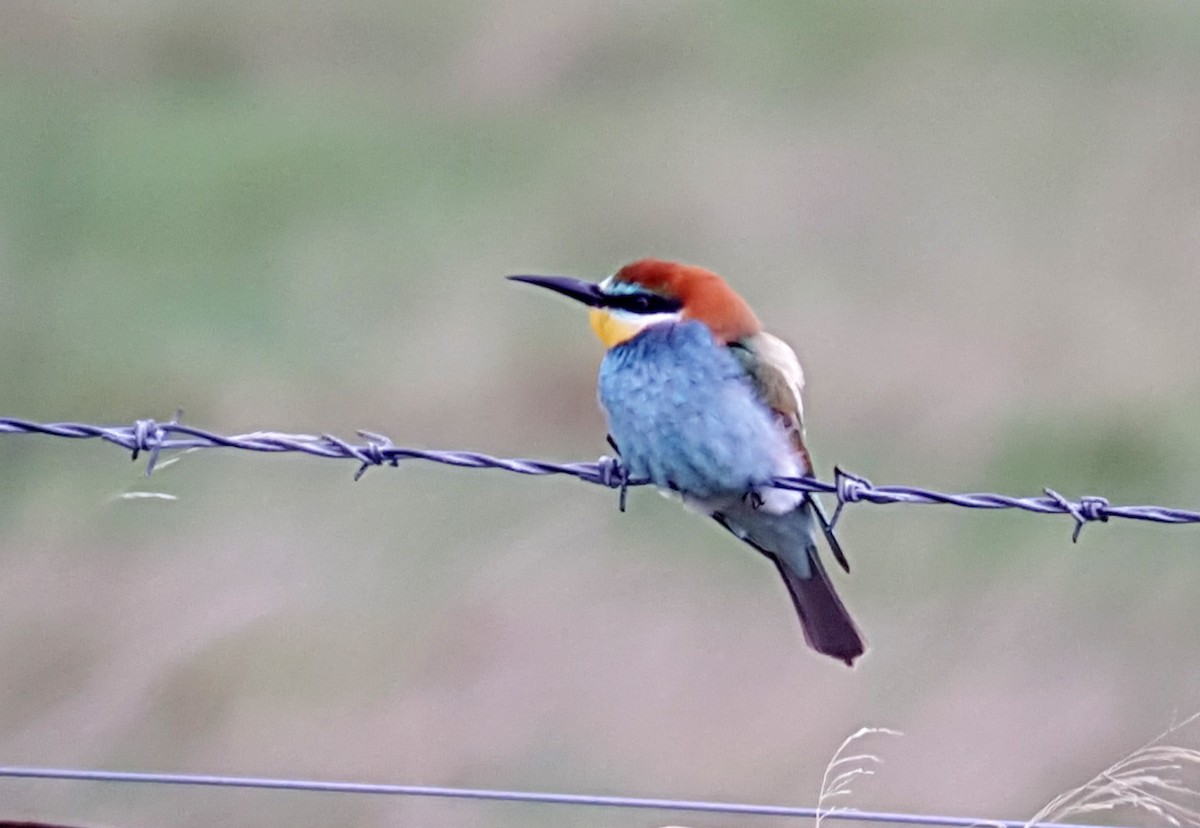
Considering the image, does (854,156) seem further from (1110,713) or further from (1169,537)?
(1110,713)

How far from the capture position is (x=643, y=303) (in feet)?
13.9

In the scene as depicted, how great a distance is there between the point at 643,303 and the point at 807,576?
0.71 meters

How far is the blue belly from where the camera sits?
159 inches

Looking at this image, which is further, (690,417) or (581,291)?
(581,291)

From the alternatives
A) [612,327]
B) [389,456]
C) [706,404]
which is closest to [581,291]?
[612,327]

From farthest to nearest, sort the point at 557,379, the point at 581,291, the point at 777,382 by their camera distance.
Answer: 1. the point at 557,379
2. the point at 581,291
3. the point at 777,382

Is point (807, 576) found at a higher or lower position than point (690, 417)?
lower

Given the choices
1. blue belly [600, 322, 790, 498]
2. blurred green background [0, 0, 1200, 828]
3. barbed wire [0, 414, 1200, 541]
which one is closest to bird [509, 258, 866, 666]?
blue belly [600, 322, 790, 498]

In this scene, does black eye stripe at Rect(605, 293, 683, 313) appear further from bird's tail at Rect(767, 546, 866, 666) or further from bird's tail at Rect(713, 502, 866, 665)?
bird's tail at Rect(767, 546, 866, 666)

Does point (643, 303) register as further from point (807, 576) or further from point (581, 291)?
point (807, 576)

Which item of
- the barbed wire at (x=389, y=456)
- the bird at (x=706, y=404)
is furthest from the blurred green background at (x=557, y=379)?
the barbed wire at (x=389, y=456)

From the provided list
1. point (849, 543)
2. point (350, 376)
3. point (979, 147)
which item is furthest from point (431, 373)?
point (979, 147)

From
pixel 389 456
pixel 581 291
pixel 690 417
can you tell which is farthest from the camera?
pixel 581 291

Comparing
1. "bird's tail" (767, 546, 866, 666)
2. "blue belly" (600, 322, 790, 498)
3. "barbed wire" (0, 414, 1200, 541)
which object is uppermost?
"blue belly" (600, 322, 790, 498)
